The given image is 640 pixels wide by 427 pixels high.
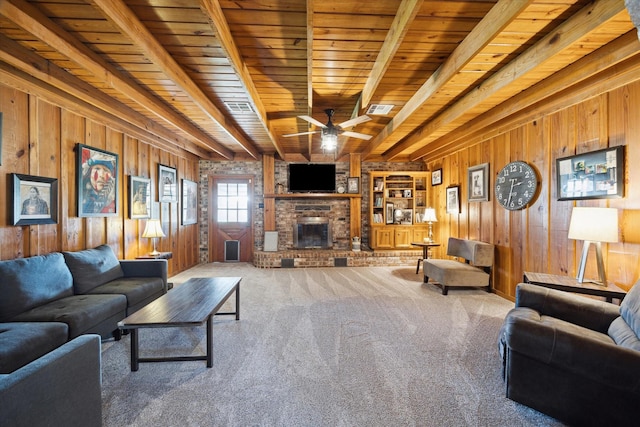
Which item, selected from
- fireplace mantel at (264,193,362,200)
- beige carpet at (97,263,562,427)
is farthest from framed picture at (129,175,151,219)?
fireplace mantel at (264,193,362,200)

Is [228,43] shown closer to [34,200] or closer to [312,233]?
[34,200]

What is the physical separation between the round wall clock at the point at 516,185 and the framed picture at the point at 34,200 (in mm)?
5705

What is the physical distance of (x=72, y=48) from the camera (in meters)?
2.25

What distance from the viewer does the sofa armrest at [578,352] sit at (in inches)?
57.4

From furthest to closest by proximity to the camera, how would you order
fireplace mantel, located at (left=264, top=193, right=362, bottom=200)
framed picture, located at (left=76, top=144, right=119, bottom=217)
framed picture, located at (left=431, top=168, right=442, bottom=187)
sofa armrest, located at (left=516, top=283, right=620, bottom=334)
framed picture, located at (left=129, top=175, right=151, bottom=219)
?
fireplace mantel, located at (left=264, top=193, right=362, bottom=200)
framed picture, located at (left=431, top=168, right=442, bottom=187)
framed picture, located at (left=129, top=175, right=151, bottom=219)
framed picture, located at (left=76, top=144, right=119, bottom=217)
sofa armrest, located at (left=516, top=283, right=620, bottom=334)

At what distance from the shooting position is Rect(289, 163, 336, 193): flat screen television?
276 inches

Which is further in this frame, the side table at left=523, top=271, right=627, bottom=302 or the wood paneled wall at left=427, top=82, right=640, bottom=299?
the wood paneled wall at left=427, top=82, right=640, bottom=299

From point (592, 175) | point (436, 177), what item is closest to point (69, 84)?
point (592, 175)

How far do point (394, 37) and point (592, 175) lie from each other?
2572 mm

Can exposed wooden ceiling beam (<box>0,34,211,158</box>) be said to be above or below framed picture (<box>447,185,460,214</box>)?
above

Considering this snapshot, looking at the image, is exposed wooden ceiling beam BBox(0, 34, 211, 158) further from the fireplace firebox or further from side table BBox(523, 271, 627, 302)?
side table BBox(523, 271, 627, 302)

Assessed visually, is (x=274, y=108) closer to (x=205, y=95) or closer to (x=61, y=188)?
(x=205, y=95)

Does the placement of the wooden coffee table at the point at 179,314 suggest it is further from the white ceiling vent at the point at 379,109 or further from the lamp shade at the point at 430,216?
the lamp shade at the point at 430,216

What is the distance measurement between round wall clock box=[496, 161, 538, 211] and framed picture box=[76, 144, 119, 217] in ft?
18.5
